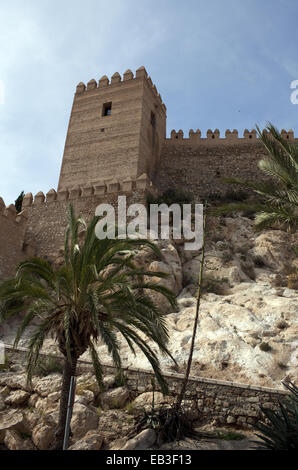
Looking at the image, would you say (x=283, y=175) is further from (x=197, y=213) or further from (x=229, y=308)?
(x=197, y=213)

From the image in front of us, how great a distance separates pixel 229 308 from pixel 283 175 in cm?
447

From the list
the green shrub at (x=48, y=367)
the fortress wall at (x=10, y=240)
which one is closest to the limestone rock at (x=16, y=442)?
the green shrub at (x=48, y=367)

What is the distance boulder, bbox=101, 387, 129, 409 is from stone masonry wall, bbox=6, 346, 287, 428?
23 cm

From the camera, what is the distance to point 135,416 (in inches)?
304

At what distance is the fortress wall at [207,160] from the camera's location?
2006cm

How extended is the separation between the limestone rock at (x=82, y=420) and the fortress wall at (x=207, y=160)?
13.5m

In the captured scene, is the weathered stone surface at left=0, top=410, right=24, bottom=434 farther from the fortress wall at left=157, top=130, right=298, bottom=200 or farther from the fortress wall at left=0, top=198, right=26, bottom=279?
the fortress wall at left=157, top=130, right=298, bottom=200

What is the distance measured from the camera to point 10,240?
14789 mm

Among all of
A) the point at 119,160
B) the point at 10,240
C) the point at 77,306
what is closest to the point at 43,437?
the point at 77,306

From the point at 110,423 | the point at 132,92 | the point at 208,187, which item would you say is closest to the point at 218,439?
the point at 110,423

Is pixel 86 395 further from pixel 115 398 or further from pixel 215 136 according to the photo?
pixel 215 136

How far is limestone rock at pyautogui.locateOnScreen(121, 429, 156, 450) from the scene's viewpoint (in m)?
6.68

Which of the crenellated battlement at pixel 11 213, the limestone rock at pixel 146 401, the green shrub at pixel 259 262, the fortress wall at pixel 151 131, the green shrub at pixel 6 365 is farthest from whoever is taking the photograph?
the fortress wall at pixel 151 131

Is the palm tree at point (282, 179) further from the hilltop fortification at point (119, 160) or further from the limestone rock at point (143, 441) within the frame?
the hilltop fortification at point (119, 160)
